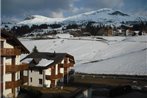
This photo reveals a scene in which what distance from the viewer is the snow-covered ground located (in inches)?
3167

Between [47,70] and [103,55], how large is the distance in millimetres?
53671

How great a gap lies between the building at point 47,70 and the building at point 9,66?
Result: 17808 mm

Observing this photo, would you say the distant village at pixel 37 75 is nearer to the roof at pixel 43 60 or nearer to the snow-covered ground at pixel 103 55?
the roof at pixel 43 60

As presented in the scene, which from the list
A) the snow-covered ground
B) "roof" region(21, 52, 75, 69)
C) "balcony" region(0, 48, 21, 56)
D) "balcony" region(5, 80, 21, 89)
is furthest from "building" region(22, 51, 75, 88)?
the snow-covered ground

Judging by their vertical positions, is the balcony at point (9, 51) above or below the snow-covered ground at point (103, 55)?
above

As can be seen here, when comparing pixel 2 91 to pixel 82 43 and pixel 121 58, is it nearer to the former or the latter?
pixel 121 58

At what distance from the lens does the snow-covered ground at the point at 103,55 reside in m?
80.4

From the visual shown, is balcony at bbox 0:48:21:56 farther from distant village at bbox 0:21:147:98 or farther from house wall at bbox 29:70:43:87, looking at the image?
house wall at bbox 29:70:43:87

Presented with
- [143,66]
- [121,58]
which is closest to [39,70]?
[143,66]

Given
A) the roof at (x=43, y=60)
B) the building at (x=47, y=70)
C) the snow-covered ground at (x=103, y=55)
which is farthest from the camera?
the snow-covered ground at (x=103, y=55)

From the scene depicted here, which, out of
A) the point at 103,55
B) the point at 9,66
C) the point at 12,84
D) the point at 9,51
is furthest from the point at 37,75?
the point at 103,55

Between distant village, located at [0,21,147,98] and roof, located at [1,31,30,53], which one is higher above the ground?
roof, located at [1,31,30,53]

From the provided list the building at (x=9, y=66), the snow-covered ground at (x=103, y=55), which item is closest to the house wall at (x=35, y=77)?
the building at (x=9, y=66)

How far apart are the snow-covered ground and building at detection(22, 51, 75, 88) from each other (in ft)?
77.2
